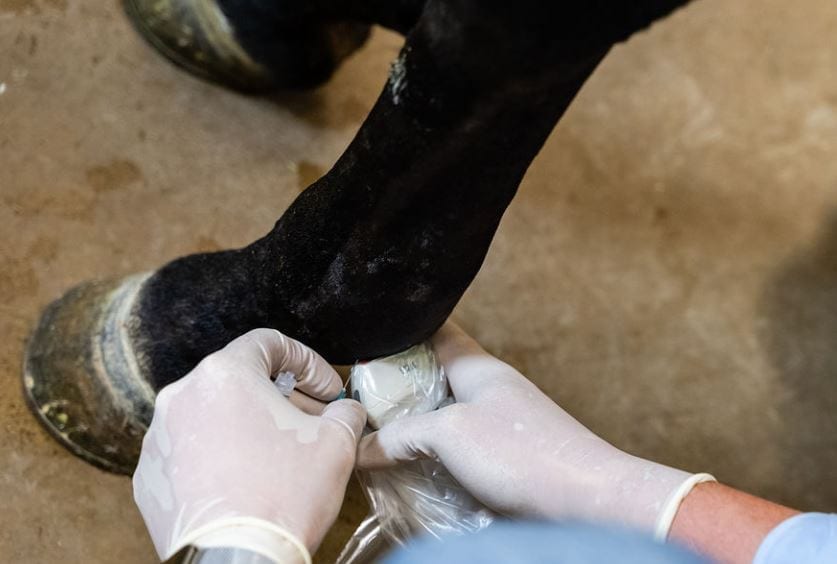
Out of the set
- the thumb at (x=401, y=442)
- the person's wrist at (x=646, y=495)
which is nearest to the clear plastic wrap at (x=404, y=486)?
the thumb at (x=401, y=442)

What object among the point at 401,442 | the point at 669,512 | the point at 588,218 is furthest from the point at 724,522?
the point at 588,218

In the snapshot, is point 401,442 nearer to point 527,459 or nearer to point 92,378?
point 527,459

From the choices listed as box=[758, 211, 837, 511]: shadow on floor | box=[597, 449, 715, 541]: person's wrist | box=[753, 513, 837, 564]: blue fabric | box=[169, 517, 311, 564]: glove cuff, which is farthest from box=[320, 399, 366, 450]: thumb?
box=[758, 211, 837, 511]: shadow on floor

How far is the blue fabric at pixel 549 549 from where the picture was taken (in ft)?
1.87

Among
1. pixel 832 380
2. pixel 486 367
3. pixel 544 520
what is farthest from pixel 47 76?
pixel 832 380

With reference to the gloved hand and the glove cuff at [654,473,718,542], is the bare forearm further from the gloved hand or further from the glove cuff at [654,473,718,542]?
the gloved hand

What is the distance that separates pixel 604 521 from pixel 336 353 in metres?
0.31

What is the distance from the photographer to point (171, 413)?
0.69 metres

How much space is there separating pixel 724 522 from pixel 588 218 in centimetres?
83

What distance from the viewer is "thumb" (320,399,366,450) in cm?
75

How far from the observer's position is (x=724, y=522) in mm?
640

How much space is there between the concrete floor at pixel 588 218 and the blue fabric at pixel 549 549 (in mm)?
510

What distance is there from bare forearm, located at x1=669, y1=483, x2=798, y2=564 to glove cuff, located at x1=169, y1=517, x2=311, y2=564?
1.03 ft

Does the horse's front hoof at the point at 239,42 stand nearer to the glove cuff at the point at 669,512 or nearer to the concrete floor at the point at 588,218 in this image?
the concrete floor at the point at 588,218
